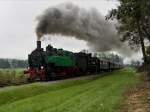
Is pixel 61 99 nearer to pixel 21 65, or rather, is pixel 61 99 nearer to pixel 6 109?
pixel 6 109

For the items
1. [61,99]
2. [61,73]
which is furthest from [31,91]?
[61,73]

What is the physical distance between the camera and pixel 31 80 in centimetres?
4075

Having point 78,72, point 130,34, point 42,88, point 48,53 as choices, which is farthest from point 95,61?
point 42,88

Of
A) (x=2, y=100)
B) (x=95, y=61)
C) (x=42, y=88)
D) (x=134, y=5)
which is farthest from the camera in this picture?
(x=95, y=61)

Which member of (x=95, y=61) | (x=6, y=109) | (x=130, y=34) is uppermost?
(x=130, y=34)

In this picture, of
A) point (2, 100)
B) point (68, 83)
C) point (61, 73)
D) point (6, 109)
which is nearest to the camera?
point (6, 109)

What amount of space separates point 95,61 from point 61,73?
43.4 ft

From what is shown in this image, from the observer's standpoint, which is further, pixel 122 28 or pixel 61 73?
pixel 122 28

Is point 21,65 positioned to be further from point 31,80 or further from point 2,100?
point 2,100

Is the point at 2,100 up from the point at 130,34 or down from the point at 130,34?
down

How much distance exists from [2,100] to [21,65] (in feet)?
508

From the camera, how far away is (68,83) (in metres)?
36.5

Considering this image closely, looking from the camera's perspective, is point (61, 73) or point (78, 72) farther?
point (78, 72)

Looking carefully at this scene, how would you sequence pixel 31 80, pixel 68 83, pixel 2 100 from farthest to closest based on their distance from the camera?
1. pixel 31 80
2. pixel 68 83
3. pixel 2 100
